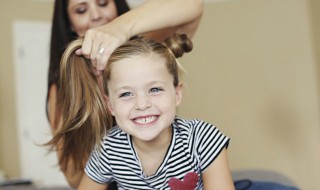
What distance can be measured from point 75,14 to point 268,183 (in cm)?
90

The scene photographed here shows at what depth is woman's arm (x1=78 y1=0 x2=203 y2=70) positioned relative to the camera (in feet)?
2.63

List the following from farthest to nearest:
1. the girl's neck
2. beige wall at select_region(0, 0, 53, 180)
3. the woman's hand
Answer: beige wall at select_region(0, 0, 53, 180)
the girl's neck
the woman's hand

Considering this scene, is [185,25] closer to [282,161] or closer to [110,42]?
[110,42]

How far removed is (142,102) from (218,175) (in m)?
0.27

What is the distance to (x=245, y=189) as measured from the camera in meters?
1.32

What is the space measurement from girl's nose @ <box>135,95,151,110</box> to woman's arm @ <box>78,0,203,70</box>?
0.12 meters

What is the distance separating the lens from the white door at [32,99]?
3092 mm

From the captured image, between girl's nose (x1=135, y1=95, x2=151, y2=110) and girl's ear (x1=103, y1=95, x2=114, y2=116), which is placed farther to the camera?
girl's ear (x1=103, y1=95, x2=114, y2=116)

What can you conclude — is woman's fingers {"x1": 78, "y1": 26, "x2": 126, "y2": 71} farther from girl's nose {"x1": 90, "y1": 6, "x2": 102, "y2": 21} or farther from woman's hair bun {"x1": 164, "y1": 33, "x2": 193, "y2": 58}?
girl's nose {"x1": 90, "y1": 6, "x2": 102, "y2": 21}

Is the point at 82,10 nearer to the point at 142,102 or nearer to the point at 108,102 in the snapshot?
the point at 108,102

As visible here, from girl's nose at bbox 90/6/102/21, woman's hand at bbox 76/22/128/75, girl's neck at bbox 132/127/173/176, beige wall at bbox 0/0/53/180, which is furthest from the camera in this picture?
beige wall at bbox 0/0/53/180

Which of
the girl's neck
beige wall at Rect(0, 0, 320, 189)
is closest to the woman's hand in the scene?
the girl's neck

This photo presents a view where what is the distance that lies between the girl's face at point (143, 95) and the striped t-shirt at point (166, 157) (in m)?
0.11

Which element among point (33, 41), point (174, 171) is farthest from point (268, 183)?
point (33, 41)
